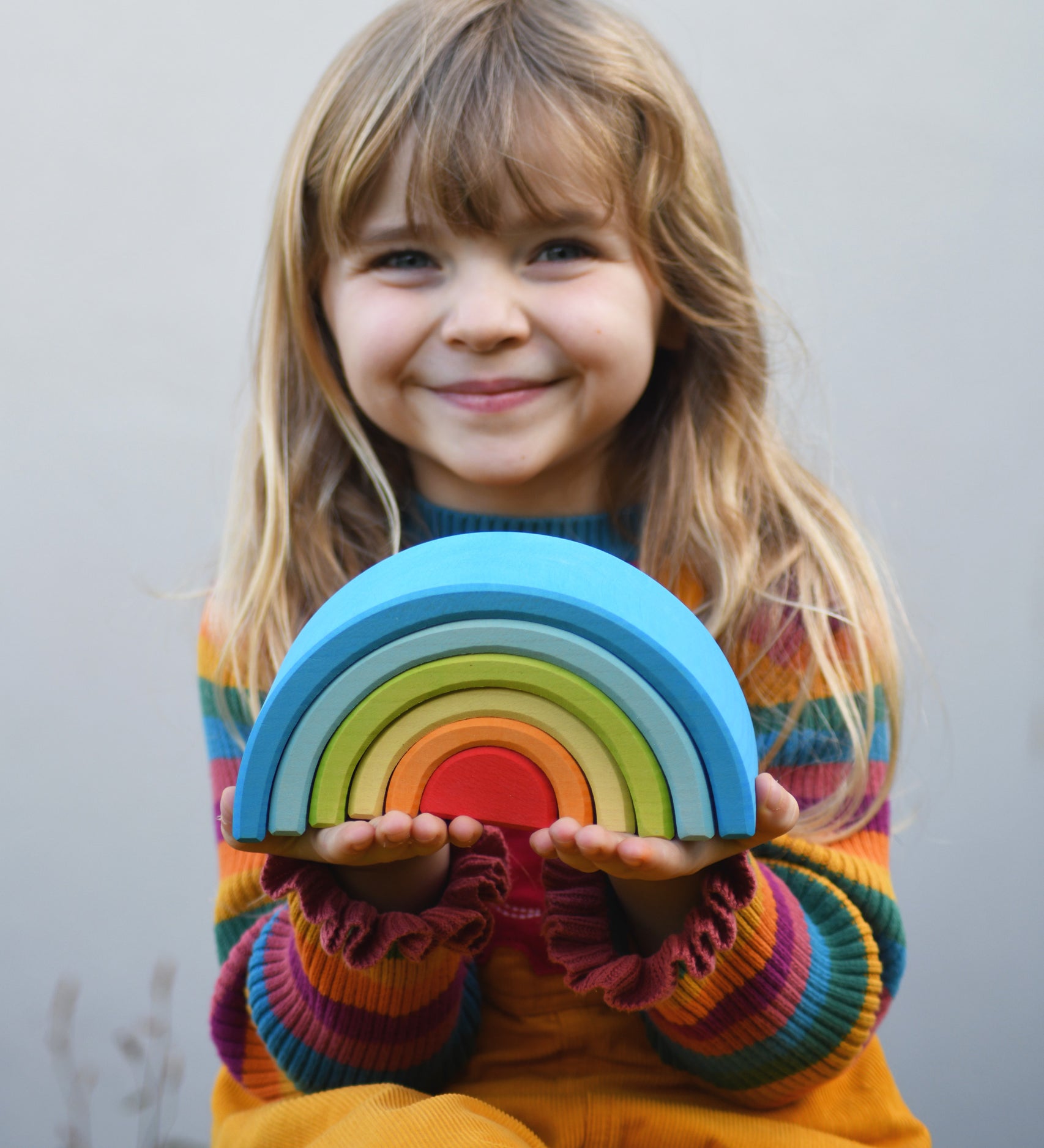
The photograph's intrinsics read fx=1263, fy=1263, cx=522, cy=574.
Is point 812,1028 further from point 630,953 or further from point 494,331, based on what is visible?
point 494,331

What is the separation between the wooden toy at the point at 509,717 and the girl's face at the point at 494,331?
0.32m

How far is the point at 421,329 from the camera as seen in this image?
3.25ft

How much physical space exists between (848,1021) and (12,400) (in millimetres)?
1138

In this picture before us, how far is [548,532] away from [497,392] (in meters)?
0.14

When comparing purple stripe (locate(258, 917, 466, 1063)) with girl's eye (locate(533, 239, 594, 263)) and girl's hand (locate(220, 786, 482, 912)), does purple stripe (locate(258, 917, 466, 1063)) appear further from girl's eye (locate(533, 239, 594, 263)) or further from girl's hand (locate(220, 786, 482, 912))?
girl's eye (locate(533, 239, 594, 263))

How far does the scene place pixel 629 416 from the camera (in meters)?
1.17

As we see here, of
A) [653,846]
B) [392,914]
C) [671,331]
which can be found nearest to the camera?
[653,846]

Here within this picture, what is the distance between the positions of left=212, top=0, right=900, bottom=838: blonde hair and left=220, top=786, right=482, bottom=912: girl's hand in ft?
0.92

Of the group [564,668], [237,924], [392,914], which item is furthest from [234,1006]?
[564,668]

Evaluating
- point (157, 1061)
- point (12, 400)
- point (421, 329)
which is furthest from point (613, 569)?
point (157, 1061)

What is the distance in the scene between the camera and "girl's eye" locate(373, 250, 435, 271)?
3.25ft

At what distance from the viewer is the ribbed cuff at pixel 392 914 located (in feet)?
2.58

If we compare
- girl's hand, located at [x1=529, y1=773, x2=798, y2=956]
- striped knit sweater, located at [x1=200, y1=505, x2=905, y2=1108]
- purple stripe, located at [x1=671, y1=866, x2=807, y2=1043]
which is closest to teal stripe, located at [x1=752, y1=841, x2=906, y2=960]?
striped knit sweater, located at [x1=200, y1=505, x2=905, y2=1108]

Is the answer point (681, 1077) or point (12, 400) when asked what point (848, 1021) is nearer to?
point (681, 1077)
